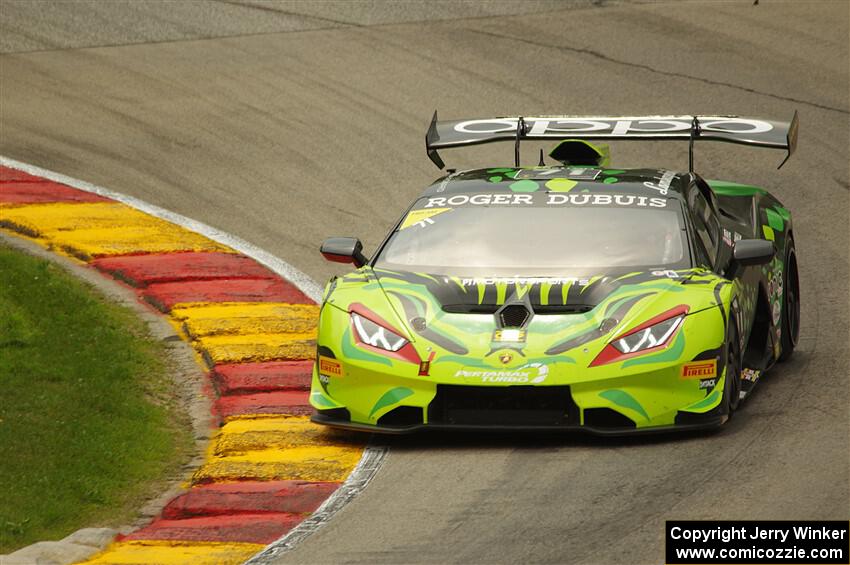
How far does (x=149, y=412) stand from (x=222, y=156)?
6.20m

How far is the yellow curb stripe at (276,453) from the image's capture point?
859 centimetres

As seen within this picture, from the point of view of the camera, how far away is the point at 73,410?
950cm

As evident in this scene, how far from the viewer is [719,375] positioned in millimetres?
8531

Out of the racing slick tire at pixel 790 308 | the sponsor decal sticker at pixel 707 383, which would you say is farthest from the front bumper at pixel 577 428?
the racing slick tire at pixel 790 308

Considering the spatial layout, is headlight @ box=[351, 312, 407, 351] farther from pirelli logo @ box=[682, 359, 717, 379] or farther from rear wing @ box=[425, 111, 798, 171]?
rear wing @ box=[425, 111, 798, 171]

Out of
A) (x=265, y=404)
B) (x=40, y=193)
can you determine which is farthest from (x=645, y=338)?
(x=40, y=193)

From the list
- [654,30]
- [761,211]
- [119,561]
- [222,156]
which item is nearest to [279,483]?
[119,561]

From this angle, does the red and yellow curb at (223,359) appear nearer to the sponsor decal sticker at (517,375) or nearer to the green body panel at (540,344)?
the green body panel at (540,344)

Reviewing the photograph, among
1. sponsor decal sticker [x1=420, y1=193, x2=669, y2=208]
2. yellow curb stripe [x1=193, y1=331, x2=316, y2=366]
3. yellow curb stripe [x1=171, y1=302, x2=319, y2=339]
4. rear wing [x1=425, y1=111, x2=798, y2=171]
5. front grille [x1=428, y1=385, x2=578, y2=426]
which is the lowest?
yellow curb stripe [x1=193, y1=331, x2=316, y2=366]

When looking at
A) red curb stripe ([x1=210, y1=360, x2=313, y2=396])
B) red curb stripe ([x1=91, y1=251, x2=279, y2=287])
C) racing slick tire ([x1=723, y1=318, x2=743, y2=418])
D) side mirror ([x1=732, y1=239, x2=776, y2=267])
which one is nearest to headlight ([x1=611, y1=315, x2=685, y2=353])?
racing slick tire ([x1=723, y1=318, x2=743, y2=418])

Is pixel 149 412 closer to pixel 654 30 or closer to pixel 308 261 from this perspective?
pixel 308 261

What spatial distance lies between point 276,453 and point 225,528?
1.21 meters

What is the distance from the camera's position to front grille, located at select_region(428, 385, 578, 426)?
27.4 feet

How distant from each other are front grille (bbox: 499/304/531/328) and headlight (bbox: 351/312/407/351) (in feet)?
1.73
